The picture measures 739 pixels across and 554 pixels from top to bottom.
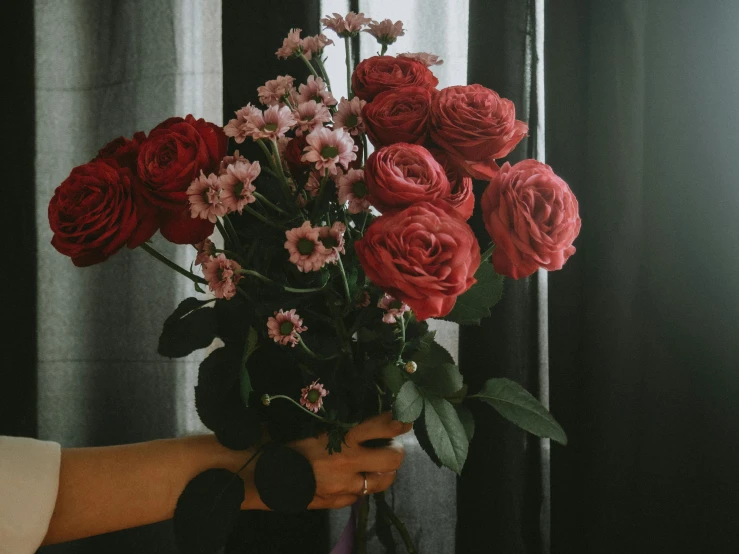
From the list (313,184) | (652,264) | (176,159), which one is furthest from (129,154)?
(652,264)

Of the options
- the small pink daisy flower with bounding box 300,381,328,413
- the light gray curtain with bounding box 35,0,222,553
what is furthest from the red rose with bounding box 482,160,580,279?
the light gray curtain with bounding box 35,0,222,553

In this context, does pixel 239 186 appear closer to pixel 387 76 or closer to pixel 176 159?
pixel 176 159

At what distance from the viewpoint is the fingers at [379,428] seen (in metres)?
0.61

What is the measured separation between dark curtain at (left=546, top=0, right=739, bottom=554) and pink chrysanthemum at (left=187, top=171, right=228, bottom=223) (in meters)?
0.58

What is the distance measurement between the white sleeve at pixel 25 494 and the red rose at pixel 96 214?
0.28 meters

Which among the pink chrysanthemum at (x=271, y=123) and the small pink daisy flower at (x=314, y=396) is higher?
the pink chrysanthemum at (x=271, y=123)

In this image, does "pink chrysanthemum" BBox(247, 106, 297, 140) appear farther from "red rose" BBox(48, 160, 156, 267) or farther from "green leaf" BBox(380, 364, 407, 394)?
"green leaf" BBox(380, 364, 407, 394)

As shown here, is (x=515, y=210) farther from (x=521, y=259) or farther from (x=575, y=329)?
(x=575, y=329)

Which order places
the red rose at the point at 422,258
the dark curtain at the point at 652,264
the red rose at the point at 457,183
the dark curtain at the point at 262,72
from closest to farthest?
the red rose at the point at 422,258 < the red rose at the point at 457,183 < the dark curtain at the point at 652,264 < the dark curtain at the point at 262,72

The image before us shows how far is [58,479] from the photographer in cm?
67

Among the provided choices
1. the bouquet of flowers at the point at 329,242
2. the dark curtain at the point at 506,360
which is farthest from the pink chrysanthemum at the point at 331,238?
the dark curtain at the point at 506,360

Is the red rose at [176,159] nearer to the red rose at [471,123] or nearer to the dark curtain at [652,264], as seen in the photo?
the red rose at [471,123]

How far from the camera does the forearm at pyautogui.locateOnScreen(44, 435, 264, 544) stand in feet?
2.23

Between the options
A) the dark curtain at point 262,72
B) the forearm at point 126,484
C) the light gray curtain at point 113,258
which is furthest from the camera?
the light gray curtain at point 113,258
